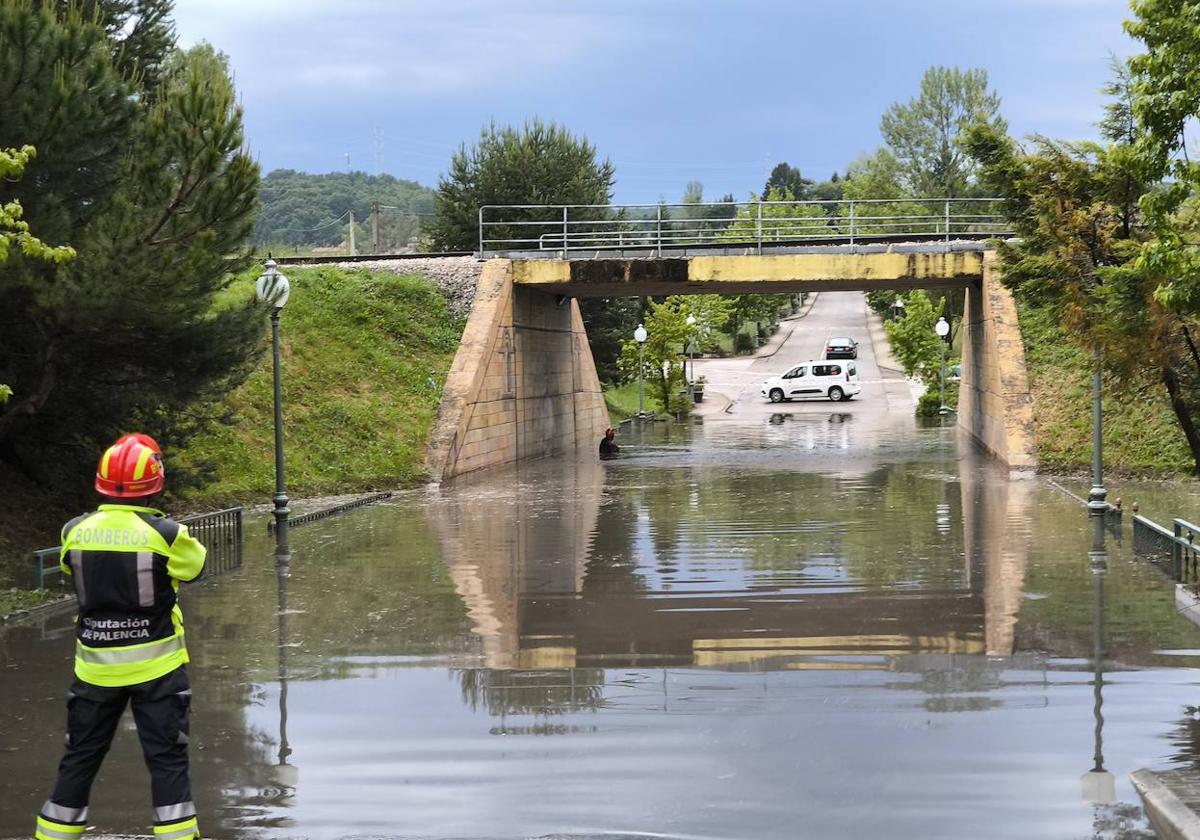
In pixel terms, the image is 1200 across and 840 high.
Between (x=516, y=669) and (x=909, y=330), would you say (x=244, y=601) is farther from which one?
(x=909, y=330)

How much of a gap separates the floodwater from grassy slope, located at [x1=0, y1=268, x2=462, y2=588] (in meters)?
3.92

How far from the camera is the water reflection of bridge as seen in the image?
32.8ft

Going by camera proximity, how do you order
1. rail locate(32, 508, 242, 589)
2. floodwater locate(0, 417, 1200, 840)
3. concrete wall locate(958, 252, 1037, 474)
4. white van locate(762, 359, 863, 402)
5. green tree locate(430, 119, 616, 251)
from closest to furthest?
floodwater locate(0, 417, 1200, 840) < rail locate(32, 508, 242, 589) < concrete wall locate(958, 252, 1037, 474) < green tree locate(430, 119, 616, 251) < white van locate(762, 359, 863, 402)

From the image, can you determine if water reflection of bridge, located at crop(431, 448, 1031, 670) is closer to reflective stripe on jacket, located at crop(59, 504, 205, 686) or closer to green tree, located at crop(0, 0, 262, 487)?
green tree, located at crop(0, 0, 262, 487)

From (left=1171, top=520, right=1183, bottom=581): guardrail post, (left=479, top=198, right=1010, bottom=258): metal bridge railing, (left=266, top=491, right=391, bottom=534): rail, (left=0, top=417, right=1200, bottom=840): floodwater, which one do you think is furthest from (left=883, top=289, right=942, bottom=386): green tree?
(left=1171, top=520, right=1183, bottom=581): guardrail post

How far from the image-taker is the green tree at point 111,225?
13.8 metres

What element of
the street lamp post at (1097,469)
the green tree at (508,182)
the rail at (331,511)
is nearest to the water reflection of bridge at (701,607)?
the street lamp post at (1097,469)

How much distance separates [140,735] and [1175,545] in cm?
1115

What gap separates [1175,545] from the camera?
13.3 m

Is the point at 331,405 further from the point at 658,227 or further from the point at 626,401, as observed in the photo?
the point at 626,401

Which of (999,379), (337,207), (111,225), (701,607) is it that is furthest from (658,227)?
(337,207)

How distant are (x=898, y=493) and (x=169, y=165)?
13.5 metres

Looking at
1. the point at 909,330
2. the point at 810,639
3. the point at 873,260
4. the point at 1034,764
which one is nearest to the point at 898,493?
the point at 873,260

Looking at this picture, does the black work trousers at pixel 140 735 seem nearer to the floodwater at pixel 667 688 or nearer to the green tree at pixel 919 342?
the floodwater at pixel 667 688
